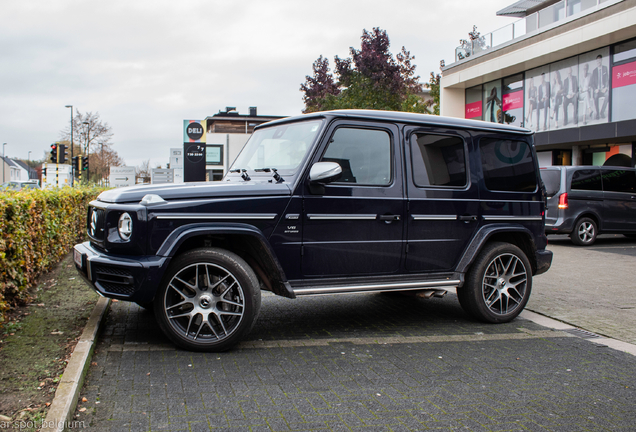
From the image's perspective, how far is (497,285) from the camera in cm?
586

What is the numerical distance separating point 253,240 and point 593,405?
2790 millimetres

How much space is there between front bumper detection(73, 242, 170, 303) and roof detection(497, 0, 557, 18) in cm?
2810

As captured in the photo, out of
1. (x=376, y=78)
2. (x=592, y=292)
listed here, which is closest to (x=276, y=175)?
(x=592, y=292)

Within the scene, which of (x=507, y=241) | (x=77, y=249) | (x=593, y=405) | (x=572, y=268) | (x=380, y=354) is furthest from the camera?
(x=572, y=268)

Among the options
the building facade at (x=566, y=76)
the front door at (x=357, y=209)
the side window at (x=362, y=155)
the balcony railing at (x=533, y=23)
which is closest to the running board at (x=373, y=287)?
the front door at (x=357, y=209)

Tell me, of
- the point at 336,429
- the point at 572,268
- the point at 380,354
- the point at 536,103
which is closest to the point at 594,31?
the point at 536,103

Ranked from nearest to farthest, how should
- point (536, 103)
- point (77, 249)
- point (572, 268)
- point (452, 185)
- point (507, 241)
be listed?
point (77, 249)
point (452, 185)
point (507, 241)
point (572, 268)
point (536, 103)

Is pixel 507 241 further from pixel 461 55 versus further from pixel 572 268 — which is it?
pixel 461 55

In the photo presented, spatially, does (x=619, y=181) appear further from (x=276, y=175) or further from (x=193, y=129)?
(x=193, y=129)

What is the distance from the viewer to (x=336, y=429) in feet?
10.6

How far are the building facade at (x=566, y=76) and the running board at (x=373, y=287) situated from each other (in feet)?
56.8

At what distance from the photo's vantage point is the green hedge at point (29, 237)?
17.7 ft

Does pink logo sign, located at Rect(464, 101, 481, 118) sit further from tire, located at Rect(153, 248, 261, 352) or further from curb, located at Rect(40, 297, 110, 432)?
curb, located at Rect(40, 297, 110, 432)

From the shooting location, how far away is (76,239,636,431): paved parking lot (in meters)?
3.37
